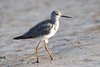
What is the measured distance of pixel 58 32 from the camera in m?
15.1

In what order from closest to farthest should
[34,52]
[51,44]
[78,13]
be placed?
[34,52] < [51,44] < [78,13]

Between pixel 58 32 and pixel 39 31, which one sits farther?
pixel 58 32

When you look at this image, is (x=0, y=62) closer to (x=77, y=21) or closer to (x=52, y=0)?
(x=77, y=21)

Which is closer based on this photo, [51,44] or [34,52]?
[34,52]

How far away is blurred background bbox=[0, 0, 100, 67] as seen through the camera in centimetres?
1141

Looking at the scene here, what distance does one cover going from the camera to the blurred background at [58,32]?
11.4 m

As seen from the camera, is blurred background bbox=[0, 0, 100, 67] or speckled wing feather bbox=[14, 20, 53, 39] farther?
blurred background bbox=[0, 0, 100, 67]

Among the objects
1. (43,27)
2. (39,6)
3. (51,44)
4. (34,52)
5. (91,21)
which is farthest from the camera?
(39,6)

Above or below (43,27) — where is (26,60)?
below

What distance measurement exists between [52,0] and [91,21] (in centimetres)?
601

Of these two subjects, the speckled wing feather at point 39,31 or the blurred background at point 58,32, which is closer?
the speckled wing feather at point 39,31

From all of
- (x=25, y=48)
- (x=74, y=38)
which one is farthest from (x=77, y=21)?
(x=25, y=48)

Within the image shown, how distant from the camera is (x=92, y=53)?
11.5m

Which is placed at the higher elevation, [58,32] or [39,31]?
[39,31]
